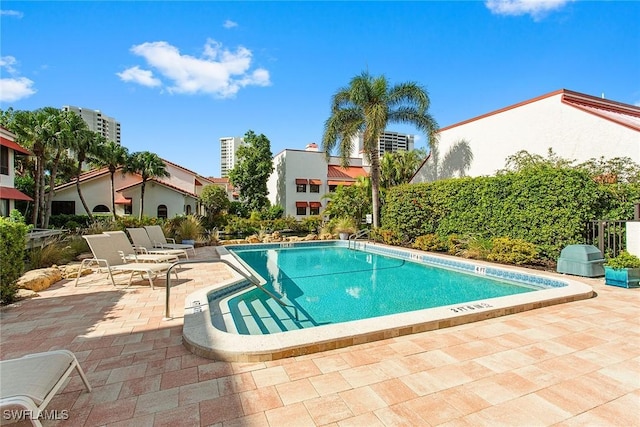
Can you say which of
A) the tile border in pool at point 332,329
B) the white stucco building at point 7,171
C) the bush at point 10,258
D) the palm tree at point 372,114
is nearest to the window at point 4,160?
the white stucco building at point 7,171

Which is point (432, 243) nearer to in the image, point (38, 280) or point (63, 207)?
point (38, 280)

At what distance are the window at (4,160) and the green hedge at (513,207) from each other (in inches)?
956

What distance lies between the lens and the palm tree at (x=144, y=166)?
2970 centimetres

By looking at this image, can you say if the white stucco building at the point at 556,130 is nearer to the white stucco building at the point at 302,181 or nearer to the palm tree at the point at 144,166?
the white stucco building at the point at 302,181

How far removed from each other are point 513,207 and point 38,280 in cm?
1554

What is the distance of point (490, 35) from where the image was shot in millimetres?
14656

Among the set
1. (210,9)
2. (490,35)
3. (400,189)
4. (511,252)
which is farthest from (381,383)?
(490,35)

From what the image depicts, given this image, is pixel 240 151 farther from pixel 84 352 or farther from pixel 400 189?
pixel 84 352

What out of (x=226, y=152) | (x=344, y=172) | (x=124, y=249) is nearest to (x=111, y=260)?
(x=124, y=249)

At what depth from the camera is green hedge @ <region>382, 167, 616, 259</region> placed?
10281 millimetres

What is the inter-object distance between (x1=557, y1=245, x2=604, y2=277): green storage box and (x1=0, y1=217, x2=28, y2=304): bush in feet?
47.5

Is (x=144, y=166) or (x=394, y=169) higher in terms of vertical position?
(x=144, y=166)

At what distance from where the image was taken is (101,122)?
6869cm

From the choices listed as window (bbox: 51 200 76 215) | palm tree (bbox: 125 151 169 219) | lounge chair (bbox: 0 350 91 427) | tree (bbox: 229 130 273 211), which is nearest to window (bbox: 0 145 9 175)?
palm tree (bbox: 125 151 169 219)
